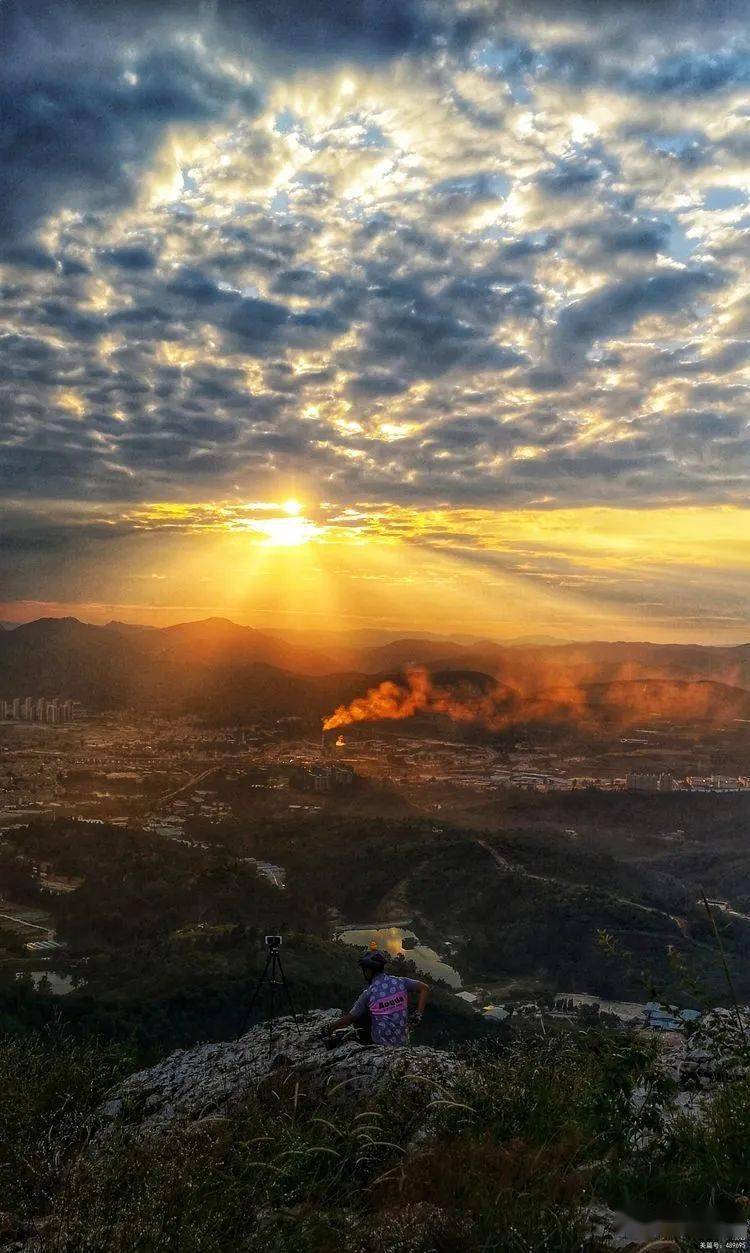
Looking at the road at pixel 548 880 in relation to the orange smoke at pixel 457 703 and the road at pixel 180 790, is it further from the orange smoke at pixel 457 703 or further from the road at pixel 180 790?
the orange smoke at pixel 457 703

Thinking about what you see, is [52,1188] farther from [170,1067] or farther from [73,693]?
[73,693]

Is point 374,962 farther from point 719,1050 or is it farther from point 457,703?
point 457,703

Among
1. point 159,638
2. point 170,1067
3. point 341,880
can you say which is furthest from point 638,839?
point 159,638

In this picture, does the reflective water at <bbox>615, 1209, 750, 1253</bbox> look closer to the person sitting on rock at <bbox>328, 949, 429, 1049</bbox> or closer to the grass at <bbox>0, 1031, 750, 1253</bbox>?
the grass at <bbox>0, 1031, 750, 1253</bbox>

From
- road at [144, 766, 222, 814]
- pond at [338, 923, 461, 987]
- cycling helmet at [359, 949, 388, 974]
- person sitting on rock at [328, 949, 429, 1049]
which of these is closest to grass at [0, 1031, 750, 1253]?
person sitting on rock at [328, 949, 429, 1049]

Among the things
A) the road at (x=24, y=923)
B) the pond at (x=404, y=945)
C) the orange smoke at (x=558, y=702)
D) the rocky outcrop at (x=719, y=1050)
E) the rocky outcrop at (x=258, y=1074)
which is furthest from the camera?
the orange smoke at (x=558, y=702)

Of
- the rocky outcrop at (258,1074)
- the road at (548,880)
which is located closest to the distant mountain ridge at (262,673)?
the road at (548,880)
